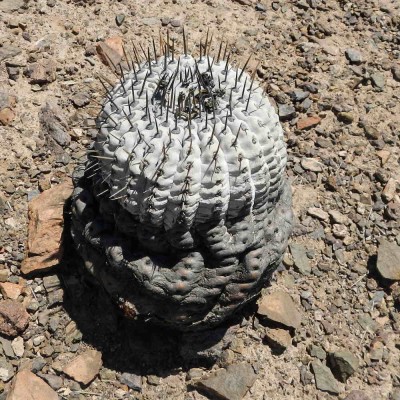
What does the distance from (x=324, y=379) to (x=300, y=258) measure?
0.86 metres

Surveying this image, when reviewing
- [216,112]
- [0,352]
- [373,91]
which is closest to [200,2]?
[373,91]

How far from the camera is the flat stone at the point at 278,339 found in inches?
148

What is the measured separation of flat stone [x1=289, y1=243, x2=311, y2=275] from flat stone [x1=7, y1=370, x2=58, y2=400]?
185cm

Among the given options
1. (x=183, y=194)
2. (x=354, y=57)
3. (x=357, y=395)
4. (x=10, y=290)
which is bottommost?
(x=357, y=395)

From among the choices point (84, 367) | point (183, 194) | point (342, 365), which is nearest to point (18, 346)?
point (84, 367)

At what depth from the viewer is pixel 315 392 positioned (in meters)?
3.70

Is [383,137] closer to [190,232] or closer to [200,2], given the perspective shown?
[200,2]

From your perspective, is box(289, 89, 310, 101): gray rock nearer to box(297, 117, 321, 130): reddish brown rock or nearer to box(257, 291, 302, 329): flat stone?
box(297, 117, 321, 130): reddish brown rock

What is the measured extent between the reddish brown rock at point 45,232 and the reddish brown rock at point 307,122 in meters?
2.03

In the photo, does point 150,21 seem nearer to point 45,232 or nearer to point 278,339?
point 45,232

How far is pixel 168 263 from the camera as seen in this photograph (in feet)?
10.4

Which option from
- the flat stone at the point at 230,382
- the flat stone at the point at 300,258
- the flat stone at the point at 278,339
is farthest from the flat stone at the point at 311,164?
the flat stone at the point at 230,382

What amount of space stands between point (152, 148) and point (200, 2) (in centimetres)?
311

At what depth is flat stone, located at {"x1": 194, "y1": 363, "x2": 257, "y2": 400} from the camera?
3539 millimetres
